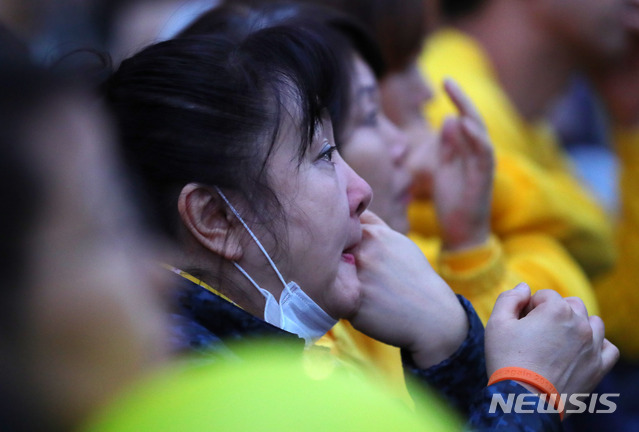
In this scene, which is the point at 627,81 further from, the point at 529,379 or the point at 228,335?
the point at 228,335

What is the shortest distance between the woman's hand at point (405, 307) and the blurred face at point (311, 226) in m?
0.09

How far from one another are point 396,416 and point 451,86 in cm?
153

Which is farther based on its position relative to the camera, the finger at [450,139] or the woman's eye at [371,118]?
the finger at [450,139]

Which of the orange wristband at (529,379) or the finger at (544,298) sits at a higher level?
the finger at (544,298)

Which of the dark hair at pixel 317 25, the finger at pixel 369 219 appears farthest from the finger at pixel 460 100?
the finger at pixel 369 219

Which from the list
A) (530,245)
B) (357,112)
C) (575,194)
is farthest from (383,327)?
(575,194)

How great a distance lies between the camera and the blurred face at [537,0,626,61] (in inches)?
119

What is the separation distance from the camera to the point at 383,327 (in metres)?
1.49

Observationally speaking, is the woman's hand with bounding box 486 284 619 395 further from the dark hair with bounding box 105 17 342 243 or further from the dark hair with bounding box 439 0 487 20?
the dark hair with bounding box 439 0 487 20

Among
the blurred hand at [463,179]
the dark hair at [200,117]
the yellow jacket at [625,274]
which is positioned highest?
the dark hair at [200,117]

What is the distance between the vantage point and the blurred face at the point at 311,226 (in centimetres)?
132

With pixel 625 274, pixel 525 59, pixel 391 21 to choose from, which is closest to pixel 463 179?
pixel 391 21

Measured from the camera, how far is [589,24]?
3.10 metres

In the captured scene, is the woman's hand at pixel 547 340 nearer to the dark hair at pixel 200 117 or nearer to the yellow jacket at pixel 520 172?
the dark hair at pixel 200 117
